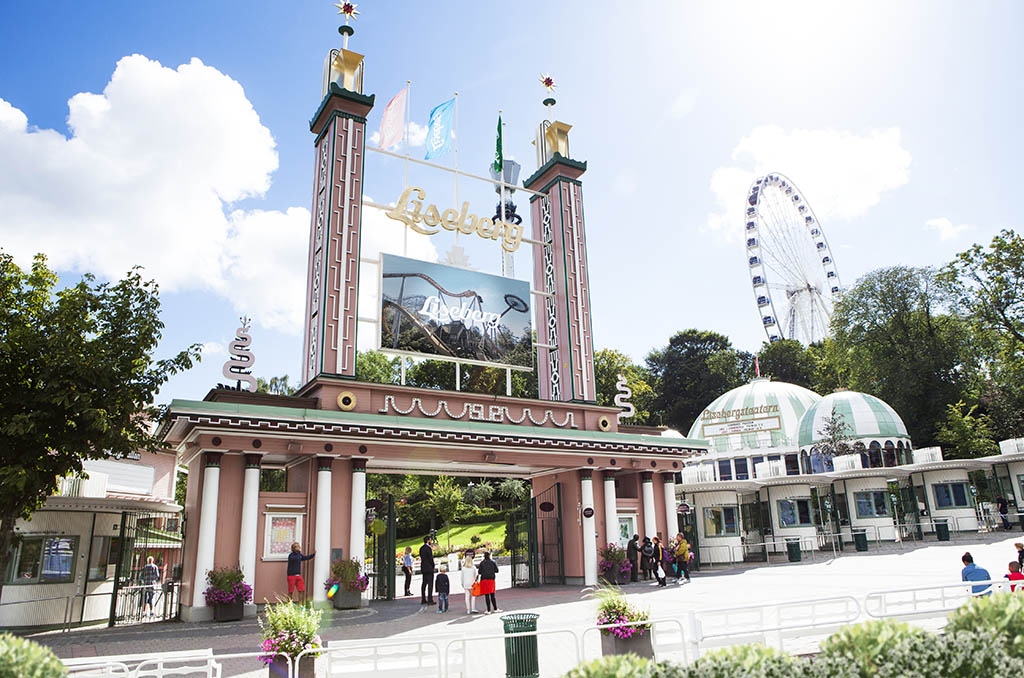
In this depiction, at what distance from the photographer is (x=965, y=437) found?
157 ft

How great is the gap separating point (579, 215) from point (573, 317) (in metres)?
4.72

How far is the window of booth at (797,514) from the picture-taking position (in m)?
35.5

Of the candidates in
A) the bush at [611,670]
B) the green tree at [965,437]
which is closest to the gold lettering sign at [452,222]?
the bush at [611,670]

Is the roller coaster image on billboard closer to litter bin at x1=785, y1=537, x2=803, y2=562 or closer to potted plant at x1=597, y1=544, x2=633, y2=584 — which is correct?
potted plant at x1=597, y1=544, x2=633, y2=584

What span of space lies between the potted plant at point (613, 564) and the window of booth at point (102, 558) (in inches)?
597

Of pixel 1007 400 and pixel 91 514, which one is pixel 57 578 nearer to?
pixel 91 514

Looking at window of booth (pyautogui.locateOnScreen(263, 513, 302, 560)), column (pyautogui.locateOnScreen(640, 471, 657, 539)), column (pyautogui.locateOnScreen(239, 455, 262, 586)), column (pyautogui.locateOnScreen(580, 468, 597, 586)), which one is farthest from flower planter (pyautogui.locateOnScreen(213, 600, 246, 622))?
column (pyautogui.locateOnScreen(640, 471, 657, 539))

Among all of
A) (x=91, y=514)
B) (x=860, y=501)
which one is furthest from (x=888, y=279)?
(x=91, y=514)

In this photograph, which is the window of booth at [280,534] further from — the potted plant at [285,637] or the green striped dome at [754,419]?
the green striped dome at [754,419]

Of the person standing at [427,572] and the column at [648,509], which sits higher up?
the column at [648,509]

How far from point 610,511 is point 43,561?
1747 centimetres

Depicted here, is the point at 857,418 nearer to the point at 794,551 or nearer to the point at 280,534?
the point at 794,551

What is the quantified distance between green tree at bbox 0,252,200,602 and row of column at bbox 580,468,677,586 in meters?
14.5

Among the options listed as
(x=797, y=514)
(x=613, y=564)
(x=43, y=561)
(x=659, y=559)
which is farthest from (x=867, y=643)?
(x=797, y=514)
